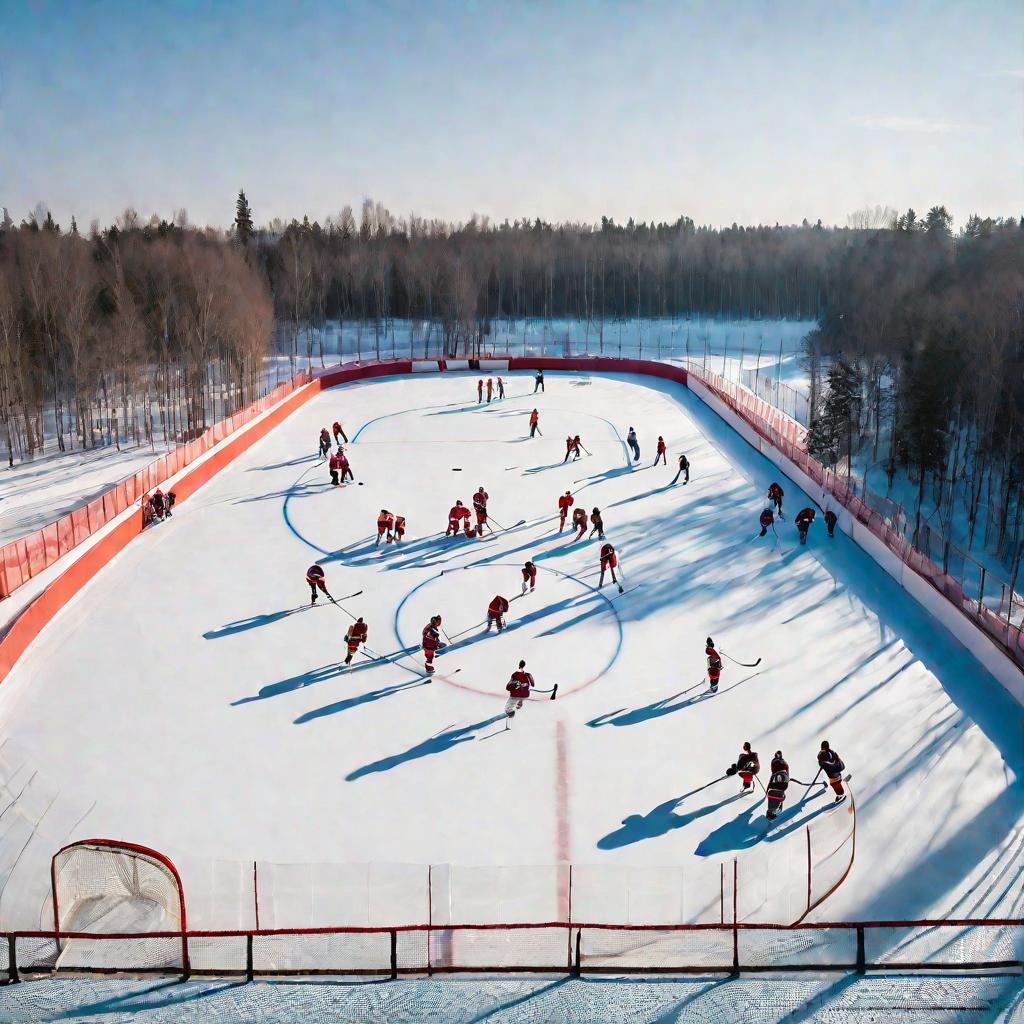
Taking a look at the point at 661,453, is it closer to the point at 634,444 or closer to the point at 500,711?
the point at 634,444

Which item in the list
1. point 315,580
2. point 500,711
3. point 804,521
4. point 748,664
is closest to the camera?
point 500,711

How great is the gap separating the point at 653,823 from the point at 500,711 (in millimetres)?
3592

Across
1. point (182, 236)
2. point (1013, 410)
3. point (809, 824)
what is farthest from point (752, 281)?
point (809, 824)

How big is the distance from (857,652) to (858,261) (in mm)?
77357

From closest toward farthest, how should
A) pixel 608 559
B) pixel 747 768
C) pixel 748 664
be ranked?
pixel 747 768, pixel 748 664, pixel 608 559

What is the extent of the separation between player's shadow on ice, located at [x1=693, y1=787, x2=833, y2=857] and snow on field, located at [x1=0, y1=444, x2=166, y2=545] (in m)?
25.6

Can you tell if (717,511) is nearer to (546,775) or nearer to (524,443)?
(524,443)

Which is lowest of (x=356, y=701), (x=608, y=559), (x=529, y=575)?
(x=356, y=701)

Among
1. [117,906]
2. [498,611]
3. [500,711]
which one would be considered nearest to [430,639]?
[500,711]

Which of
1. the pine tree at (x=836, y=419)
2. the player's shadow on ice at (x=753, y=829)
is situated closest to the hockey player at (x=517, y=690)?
the player's shadow on ice at (x=753, y=829)

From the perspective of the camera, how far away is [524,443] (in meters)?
33.2

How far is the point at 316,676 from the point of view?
1599cm

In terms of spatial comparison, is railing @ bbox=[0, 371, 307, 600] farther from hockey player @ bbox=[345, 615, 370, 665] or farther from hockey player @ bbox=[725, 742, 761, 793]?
hockey player @ bbox=[725, 742, 761, 793]

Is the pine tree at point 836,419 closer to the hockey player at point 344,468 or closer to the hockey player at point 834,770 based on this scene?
the hockey player at point 344,468
